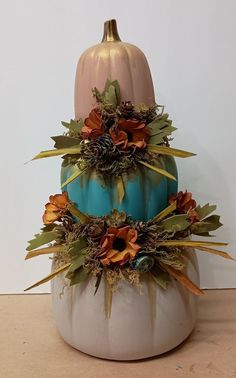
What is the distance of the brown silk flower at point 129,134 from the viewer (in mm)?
646

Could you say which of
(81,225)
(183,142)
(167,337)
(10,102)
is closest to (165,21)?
(183,142)

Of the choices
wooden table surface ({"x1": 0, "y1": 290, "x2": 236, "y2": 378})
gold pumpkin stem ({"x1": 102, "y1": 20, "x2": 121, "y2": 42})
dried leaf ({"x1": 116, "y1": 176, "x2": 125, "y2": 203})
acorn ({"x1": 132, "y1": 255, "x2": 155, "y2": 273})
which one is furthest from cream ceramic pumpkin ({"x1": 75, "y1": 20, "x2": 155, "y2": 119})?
wooden table surface ({"x1": 0, "y1": 290, "x2": 236, "y2": 378})

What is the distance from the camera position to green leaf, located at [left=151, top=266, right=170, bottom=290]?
67 centimetres

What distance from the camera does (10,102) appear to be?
929mm

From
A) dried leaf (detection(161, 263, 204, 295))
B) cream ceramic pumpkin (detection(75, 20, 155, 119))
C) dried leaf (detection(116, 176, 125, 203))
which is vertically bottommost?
dried leaf (detection(161, 263, 204, 295))

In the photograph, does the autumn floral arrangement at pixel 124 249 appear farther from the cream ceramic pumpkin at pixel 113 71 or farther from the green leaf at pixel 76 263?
the cream ceramic pumpkin at pixel 113 71

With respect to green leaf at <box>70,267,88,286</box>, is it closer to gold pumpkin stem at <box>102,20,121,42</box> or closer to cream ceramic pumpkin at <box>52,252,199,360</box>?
cream ceramic pumpkin at <box>52,252,199,360</box>

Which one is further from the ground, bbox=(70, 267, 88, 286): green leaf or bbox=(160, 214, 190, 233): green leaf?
bbox=(160, 214, 190, 233): green leaf

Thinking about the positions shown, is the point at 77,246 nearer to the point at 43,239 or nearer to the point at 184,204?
the point at 43,239

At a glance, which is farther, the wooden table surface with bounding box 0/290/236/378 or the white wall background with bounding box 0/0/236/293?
the white wall background with bounding box 0/0/236/293

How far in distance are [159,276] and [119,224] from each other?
0.10m

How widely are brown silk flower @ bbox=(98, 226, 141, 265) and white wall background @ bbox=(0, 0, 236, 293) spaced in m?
0.34

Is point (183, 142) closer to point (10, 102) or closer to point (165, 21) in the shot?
point (165, 21)

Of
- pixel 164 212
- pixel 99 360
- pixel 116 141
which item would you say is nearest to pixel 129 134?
pixel 116 141
